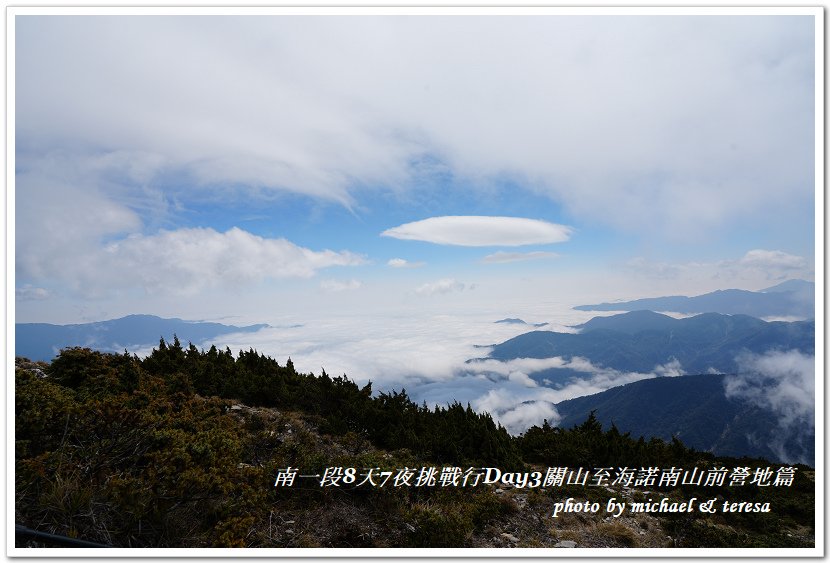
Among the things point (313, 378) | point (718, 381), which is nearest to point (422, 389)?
point (718, 381)

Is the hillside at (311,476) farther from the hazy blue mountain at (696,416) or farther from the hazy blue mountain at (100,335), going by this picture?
the hazy blue mountain at (696,416)

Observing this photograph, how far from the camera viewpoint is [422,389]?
125 m

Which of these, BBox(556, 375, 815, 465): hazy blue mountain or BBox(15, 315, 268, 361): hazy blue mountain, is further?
BBox(556, 375, 815, 465): hazy blue mountain

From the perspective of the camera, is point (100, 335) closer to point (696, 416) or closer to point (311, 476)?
point (311, 476)

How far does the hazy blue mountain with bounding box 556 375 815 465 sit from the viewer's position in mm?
79062

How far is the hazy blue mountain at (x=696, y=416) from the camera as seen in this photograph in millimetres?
79062

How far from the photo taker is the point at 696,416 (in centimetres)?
11719

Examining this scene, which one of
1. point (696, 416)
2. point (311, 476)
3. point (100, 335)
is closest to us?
point (311, 476)

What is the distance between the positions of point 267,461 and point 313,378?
4.42 m

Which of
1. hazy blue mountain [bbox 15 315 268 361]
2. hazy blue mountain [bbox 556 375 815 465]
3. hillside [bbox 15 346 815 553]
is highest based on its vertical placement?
hazy blue mountain [bbox 15 315 268 361]

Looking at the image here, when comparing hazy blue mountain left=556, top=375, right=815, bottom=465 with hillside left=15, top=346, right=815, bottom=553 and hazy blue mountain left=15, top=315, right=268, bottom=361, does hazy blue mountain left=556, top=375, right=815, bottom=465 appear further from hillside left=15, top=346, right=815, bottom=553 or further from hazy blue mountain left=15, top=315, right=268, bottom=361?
hazy blue mountain left=15, top=315, right=268, bottom=361

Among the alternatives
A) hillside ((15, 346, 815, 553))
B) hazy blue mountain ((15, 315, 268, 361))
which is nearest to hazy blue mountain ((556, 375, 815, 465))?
hillside ((15, 346, 815, 553))

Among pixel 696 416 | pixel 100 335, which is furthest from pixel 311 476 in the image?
pixel 696 416
